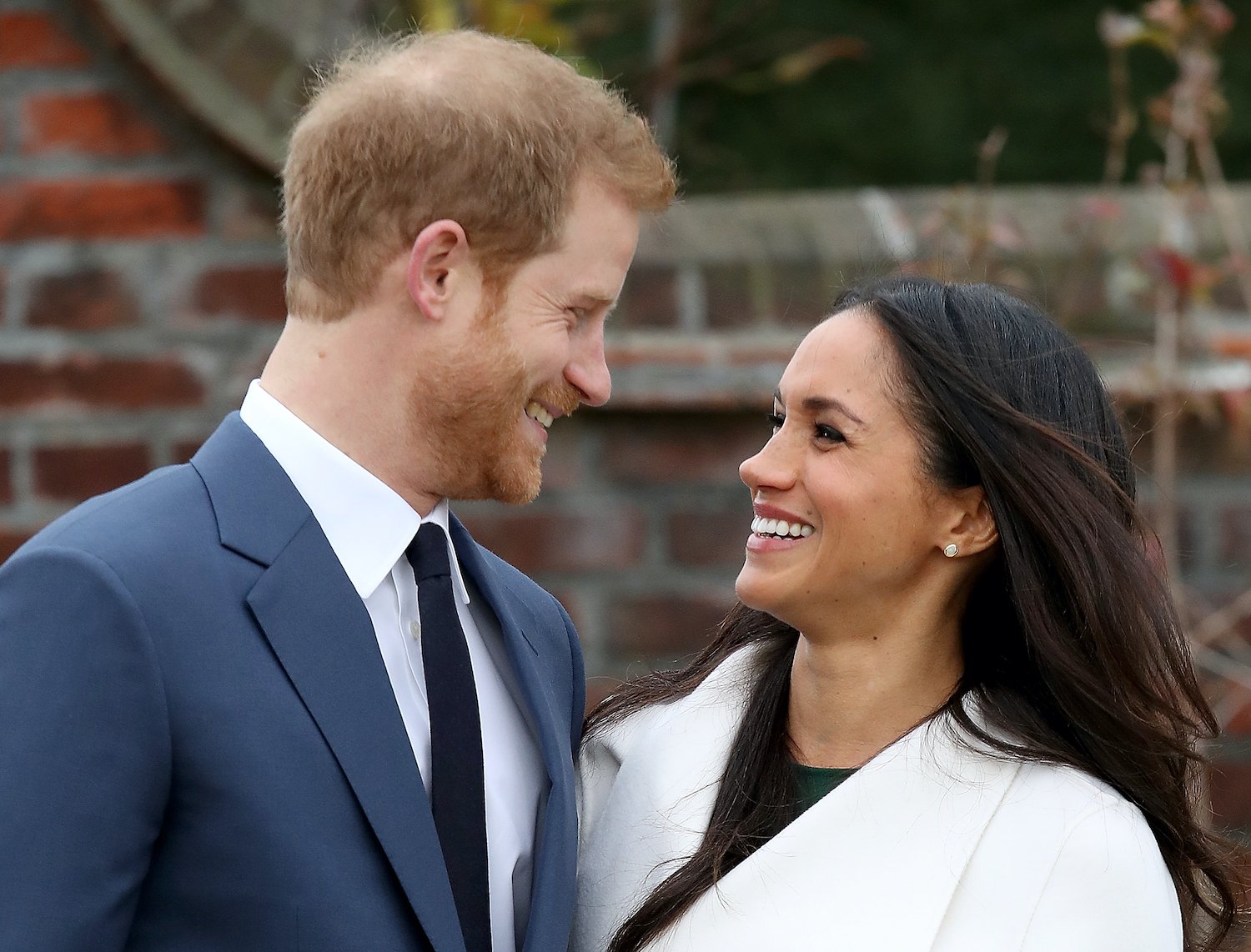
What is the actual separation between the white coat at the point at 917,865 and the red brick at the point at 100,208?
1628mm

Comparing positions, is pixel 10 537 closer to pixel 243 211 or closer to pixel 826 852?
pixel 243 211

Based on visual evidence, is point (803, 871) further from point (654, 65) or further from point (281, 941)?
point (654, 65)

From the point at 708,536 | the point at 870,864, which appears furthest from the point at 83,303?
the point at 870,864

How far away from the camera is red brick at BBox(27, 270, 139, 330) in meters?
3.46

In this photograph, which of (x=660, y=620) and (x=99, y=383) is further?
(x=660, y=620)

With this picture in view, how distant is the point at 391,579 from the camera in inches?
85.6

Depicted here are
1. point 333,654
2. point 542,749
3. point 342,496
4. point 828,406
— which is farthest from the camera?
point 828,406

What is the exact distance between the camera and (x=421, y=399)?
217 centimetres

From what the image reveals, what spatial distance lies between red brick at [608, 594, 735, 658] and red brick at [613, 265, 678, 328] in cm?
59

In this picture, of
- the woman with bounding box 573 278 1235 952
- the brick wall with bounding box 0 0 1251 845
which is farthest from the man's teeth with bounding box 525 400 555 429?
the brick wall with bounding box 0 0 1251 845

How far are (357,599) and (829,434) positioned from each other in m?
0.78

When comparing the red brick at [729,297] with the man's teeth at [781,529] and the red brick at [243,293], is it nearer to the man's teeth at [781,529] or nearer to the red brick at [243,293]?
the red brick at [243,293]

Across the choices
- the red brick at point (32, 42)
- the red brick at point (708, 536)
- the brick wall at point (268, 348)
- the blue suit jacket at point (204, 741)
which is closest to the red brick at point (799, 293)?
the brick wall at point (268, 348)

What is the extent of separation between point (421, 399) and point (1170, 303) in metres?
2.12
